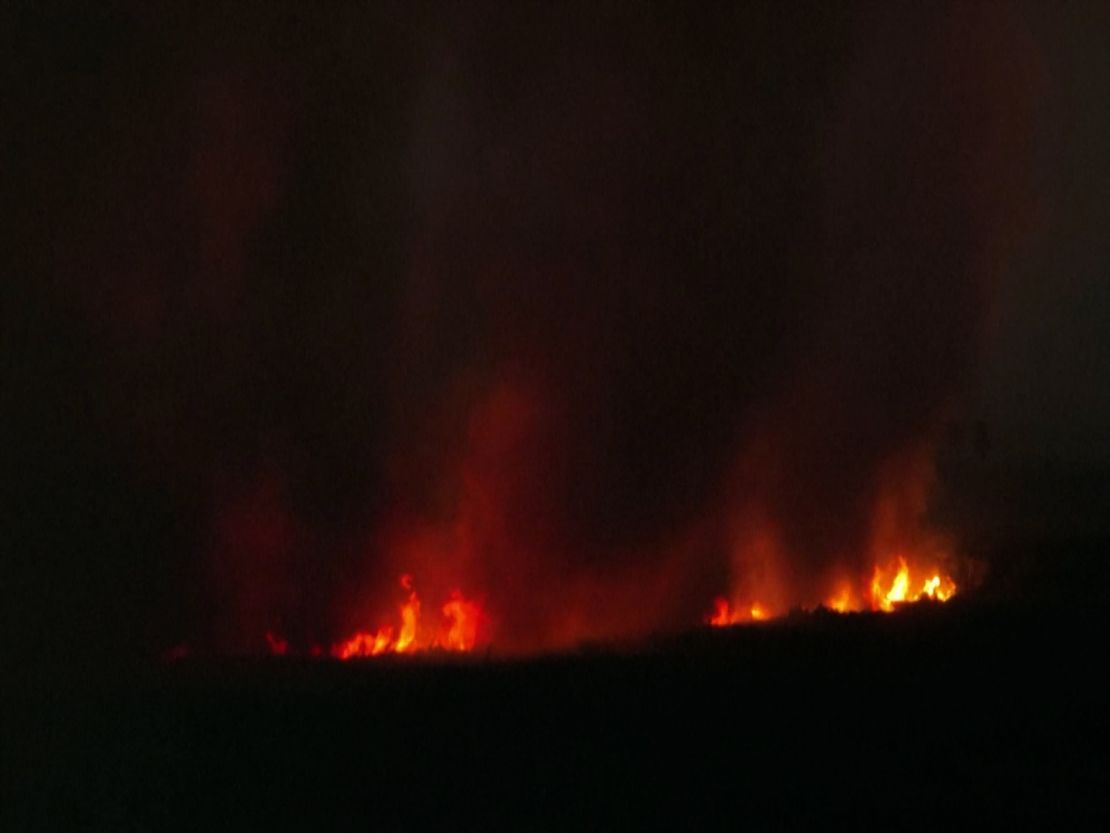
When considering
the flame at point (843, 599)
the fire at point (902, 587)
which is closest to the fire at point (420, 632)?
the flame at point (843, 599)

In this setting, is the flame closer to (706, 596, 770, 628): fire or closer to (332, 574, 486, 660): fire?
(706, 596, 770, 628): fire

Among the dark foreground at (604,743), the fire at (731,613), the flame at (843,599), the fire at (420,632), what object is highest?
the flame at (843,599)

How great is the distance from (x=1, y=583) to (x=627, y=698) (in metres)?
8.61

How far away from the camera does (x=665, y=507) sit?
20.7 metres

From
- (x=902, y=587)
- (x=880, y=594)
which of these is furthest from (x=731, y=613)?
(x=902, y=587)

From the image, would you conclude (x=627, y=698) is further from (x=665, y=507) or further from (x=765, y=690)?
(x=665, y=507)

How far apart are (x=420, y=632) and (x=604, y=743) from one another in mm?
7180

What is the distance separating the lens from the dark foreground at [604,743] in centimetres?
1032

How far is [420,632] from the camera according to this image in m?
18.1

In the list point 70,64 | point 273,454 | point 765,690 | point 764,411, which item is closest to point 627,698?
point 765,690

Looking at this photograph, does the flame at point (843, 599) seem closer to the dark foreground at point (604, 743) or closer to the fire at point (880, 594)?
the fire at point (880, 594)

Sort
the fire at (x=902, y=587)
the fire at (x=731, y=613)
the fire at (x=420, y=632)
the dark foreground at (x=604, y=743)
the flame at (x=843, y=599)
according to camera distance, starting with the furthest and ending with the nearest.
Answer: the flame at (x=843, y=599), the fire at (x=902, y=587), the fire at (x=731, y=613), the fire at (x=420, y=632), the dark foreground at (x=604, y=743)

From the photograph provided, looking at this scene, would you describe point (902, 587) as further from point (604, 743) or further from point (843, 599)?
point (604, 743)

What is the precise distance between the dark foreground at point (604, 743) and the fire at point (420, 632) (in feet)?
11.9
